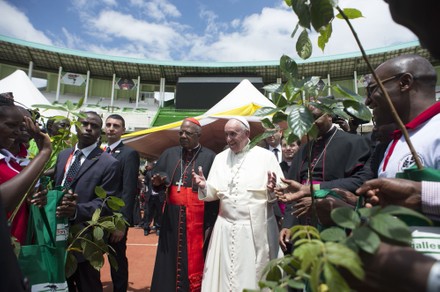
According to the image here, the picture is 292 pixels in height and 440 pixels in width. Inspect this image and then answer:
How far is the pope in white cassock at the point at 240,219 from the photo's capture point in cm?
314

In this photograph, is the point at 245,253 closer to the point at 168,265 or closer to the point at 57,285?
the point at 168,265

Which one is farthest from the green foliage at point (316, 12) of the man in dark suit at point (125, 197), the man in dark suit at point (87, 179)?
the man in dark suit at point (125, 197)

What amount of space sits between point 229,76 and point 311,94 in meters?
29.4

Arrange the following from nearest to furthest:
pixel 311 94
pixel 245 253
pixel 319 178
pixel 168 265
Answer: pixel 311 94 < pixel 319 178 < pixel 245 253 < pixel 168 265

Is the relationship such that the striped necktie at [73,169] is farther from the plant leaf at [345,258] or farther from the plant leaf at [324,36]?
the plant leaf at [345,258]

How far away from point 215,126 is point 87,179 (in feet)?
13.5

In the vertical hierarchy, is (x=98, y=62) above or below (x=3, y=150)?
above

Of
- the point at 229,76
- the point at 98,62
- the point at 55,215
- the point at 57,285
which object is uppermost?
the point at 98,62

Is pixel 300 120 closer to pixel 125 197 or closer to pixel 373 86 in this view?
pixel 373 86

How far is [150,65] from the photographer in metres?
31.3

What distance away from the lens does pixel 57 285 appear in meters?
1.87

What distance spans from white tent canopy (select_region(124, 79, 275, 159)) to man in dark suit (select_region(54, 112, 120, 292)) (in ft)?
11.3

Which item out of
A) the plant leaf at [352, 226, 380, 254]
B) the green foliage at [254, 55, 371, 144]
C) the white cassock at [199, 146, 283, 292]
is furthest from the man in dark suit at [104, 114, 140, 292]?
the plant leaf at [352, 226, 380, 254]

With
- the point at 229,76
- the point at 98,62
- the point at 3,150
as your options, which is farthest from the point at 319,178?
the point at 98,62
